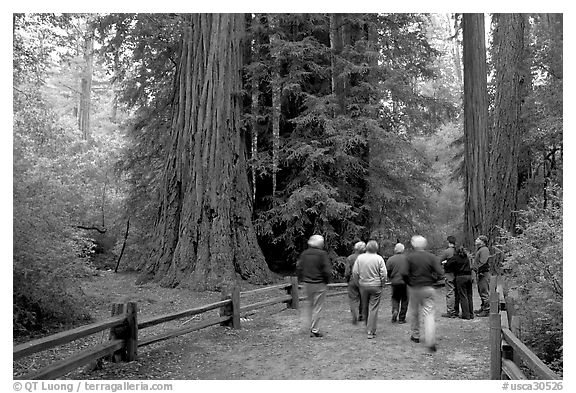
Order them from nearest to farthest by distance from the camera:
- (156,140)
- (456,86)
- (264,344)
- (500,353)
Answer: (500,353) < (264,344) < (156,140) < (456,86)

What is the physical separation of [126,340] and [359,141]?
998 centimetres

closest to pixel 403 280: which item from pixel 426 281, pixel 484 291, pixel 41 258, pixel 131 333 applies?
pixel 426 281

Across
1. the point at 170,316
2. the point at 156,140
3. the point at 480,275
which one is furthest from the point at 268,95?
the point at 170,316

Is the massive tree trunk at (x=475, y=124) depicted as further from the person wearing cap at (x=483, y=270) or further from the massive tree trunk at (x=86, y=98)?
the massive tree trunk at (x=86, y=98)

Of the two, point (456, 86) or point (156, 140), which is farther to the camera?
point (456, 86)

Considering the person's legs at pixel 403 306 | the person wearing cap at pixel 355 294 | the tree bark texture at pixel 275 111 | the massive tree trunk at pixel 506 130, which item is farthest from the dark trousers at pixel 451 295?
the tree bark texture at pixel 275 111

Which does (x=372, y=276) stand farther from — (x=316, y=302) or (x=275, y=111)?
(x=275, y=111)

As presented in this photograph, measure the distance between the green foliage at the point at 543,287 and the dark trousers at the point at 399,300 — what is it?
2132mm

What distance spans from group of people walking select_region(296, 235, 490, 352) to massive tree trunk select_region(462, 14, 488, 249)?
5.91 metres

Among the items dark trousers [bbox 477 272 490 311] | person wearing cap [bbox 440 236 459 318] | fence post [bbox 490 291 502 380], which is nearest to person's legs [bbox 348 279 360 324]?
person wearing cap [bbox 440 236 459 318]

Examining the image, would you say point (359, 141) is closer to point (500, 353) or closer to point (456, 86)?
point (500, 353)

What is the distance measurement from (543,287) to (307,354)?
3.33 m

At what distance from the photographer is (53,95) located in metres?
30.2

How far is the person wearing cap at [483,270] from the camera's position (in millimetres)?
10297
